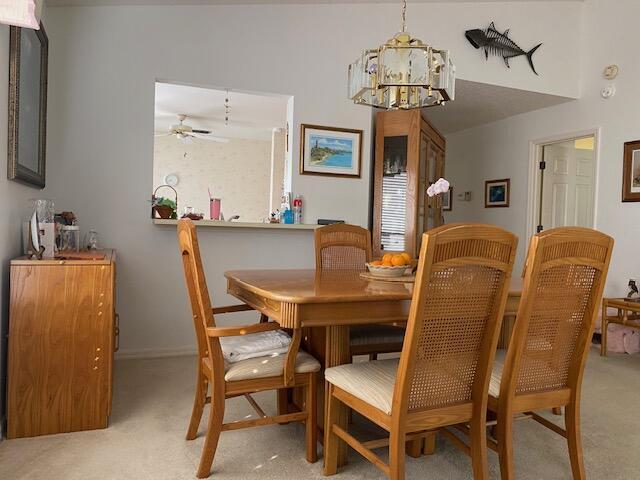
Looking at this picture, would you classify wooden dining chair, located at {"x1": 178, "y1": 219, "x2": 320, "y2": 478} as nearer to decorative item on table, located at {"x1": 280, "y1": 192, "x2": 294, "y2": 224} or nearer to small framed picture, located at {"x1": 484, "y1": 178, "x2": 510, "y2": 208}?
decorative item on table, located at {"x1": 280, "y1": 192, "x2": 294, "y2": 224}

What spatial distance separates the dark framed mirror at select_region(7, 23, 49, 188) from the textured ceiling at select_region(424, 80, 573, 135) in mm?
3374

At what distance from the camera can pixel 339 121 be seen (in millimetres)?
4156

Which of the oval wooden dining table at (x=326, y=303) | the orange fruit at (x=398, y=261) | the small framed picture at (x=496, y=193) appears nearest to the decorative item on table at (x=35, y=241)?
the oval wooden dining table at (x=326, y=303)

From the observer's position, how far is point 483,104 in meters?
5.31

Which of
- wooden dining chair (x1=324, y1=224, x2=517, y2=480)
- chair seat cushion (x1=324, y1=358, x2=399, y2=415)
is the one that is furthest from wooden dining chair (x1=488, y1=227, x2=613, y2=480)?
chair seat cushion (x1=324, y1=358, x2=399, y2=415)

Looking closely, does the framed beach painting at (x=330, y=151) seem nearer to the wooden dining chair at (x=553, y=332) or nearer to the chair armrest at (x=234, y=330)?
the chair armrest at (x=234, y=330)

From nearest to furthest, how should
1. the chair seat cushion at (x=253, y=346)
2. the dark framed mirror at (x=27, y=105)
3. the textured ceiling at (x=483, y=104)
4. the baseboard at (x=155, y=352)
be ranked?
the chair seat cushion at (x=253, y=346) < the dark framed mirror at (x=27, y=105) < the baseboard at (x=155, y=352) < the textured ceiling at (x=483, y=104)

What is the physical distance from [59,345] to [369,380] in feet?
Result: 4.69

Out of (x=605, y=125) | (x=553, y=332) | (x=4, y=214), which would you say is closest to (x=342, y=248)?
(x=553, y=332)

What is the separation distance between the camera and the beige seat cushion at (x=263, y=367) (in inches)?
74.5

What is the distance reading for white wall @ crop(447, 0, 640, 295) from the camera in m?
4.53

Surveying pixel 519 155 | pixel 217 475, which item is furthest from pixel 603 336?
pixel 217 475

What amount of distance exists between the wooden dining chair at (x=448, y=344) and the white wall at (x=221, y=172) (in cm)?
704

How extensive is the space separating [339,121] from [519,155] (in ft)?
8.45
